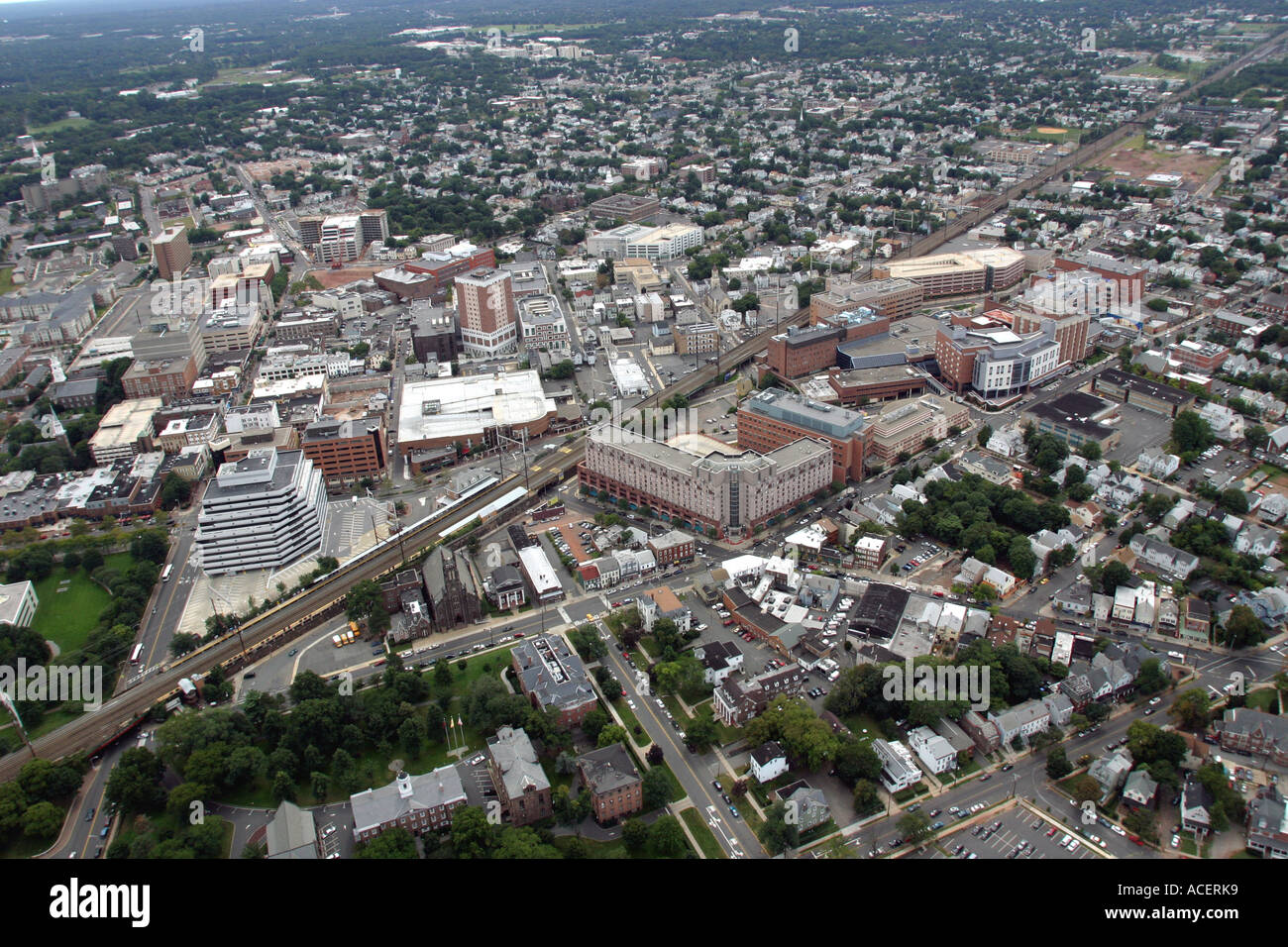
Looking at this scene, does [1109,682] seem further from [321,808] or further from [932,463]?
[321,808]

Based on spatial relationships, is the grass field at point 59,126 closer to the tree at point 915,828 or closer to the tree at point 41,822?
the tree at point 41,822

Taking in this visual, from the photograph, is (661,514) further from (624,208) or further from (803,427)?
(624,208)

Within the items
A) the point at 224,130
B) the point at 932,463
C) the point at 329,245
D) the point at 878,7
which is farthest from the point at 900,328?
the point at 878,7

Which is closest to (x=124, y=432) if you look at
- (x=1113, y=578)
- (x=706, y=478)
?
(x=706, y=478)

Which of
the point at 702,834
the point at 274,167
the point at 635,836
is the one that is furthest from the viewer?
the point at 274,167
